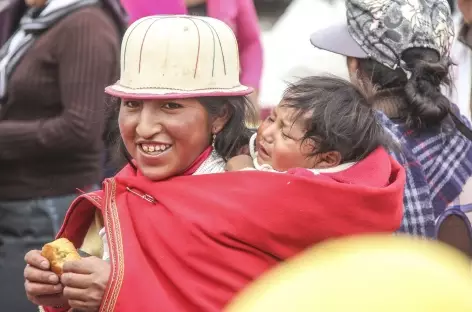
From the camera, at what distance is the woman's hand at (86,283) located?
2471mm

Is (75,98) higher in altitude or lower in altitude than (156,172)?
lower

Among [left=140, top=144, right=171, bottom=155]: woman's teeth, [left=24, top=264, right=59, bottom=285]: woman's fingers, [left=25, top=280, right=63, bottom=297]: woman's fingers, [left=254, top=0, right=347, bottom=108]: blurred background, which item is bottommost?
[left=254, top=0, right=347, bottom=108]: blurred background

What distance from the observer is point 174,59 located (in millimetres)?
2586

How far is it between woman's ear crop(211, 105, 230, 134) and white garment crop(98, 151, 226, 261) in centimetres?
6

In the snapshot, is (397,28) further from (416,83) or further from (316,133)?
(316,133)

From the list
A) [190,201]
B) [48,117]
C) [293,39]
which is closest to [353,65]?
[190,201]

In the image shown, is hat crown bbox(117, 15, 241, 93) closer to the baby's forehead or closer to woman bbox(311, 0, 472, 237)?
the baby's forehead

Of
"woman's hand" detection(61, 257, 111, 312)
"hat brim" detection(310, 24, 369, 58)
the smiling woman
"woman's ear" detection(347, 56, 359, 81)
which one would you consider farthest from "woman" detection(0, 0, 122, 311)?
"woman's hand" detection(61, 257, 111, 312)

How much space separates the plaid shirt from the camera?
10.3 feet

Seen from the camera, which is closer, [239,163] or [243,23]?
[239,163]

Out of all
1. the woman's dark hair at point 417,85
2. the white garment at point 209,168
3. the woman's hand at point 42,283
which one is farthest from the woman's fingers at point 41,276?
the woman's dark hair at point 417,85

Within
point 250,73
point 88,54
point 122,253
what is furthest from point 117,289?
point 250,73

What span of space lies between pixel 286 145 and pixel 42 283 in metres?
0.72

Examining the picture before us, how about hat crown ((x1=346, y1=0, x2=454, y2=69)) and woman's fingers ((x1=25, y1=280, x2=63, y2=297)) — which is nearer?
woman's fingers ((x1=25, y1=280, x2=63, y2=297))
